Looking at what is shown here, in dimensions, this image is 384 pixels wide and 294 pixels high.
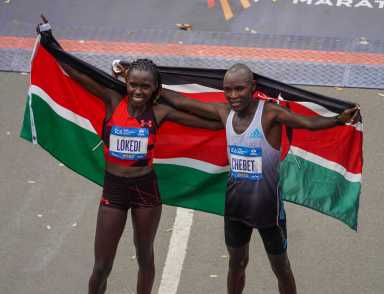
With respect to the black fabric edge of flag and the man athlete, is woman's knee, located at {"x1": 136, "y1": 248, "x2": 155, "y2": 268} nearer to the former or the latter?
the man athlete

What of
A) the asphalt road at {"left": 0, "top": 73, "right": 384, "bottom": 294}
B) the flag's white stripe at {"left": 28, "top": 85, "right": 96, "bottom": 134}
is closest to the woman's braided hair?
the flag's white stripe at {"left": 28, "top": 85, "right": 96, "bottom": 134}

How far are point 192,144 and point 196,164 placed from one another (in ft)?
0.72

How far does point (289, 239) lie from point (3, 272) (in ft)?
9.59

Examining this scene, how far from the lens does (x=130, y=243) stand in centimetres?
998

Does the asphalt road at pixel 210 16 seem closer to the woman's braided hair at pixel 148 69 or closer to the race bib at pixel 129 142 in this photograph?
the woman's braided hair at pixel 148 69

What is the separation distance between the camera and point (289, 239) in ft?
33.1

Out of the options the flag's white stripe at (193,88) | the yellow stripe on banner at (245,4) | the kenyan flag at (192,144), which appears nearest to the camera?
the kenyan flag at (192,144)

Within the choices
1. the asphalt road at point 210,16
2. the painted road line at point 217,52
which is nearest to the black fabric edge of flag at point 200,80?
the painted road line at point 217,52

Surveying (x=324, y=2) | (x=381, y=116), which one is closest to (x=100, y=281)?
(x=381, y=116)

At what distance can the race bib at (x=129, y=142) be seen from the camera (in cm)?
798

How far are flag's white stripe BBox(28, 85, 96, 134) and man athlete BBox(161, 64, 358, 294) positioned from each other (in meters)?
1.02

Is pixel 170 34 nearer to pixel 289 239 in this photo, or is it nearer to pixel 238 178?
pixel 289 239

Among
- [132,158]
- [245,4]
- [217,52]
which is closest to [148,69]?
[132,158]

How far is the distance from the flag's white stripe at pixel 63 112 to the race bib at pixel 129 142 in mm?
879
